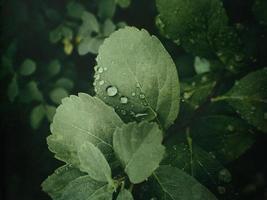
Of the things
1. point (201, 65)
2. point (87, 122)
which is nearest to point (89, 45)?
point (201, 65)

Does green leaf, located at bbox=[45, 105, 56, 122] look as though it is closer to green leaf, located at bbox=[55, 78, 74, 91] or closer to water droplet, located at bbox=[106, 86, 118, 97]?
green leaf, located at bbox=[55, 78, 74, 91]

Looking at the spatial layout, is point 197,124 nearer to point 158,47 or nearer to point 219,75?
point 219,75

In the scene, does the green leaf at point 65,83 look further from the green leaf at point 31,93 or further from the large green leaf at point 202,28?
the large green leaf at point 202,28

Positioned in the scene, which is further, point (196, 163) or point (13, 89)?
point (13, 89)

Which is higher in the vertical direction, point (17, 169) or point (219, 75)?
point (219, 75)

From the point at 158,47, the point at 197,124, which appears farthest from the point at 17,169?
the point at 158,47

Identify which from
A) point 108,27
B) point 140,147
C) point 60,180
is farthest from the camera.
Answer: point 108,27

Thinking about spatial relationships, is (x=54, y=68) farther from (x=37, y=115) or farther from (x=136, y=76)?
(x=136, y=76)
